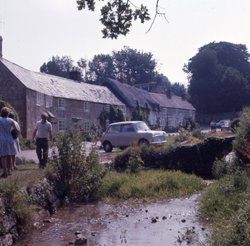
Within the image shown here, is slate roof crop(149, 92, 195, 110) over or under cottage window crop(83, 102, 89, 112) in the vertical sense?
over

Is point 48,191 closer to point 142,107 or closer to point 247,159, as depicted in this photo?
point 247,159

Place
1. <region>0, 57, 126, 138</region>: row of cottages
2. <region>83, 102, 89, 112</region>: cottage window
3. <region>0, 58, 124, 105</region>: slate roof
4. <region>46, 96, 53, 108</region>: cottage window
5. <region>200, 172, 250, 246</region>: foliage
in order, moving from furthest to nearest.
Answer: <region>83, 102, 89, 112</region>: cottage window → <region>46, 96, 53, 108</region>: cottage window → <region>0, 58, 124, 105</region>: slate roof → <region>0, 57, 126, 138</region>: row of cottages → <region>200, 172, 250, 246</region>: foliage

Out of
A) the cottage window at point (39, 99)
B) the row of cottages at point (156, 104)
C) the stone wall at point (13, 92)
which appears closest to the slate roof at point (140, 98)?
the row of cottages at point (156, 104)

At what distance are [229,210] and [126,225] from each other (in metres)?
2.11

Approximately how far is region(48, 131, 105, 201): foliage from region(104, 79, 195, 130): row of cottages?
46.2 m

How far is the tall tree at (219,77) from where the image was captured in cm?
7762

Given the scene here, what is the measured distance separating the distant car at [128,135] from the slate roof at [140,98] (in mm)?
30760

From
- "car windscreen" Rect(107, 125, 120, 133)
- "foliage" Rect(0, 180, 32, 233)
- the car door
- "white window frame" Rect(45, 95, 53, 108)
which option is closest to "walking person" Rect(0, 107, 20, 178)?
"foliage" Rect(0, 180, 32, 233)

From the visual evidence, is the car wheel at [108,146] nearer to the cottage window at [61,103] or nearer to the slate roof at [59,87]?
the slate roof at [59,87]

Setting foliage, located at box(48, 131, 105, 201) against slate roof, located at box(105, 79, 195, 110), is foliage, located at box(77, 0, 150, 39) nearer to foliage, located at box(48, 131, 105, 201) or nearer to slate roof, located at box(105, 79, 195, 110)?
foliage, located at box(48, 131, 105, 201)

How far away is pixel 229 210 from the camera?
9.02 metres

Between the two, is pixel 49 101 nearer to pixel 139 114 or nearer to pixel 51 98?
pixel 51 98

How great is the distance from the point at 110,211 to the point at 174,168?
6.84m

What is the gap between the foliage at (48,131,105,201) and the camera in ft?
41.2
